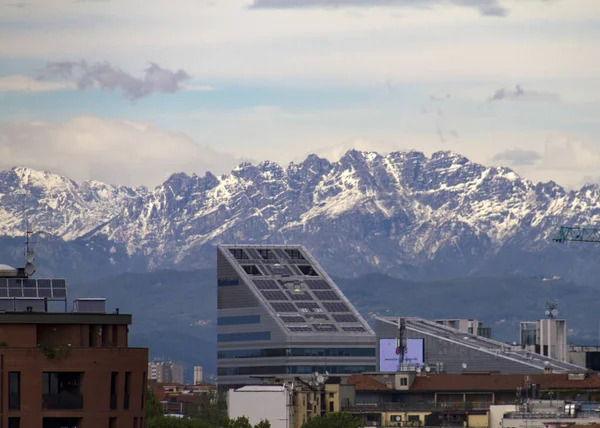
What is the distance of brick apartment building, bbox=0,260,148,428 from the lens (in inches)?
3711

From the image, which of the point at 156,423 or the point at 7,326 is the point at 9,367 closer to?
the point at 7,326

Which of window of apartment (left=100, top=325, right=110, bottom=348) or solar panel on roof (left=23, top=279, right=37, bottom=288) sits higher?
solar panel on roof (left=23, top=279, right=37, bottom=288)

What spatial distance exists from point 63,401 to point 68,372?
1341mm

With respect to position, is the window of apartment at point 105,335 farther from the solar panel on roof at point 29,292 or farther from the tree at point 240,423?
the tree at point 240,423

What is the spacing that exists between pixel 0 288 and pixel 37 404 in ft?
29.2

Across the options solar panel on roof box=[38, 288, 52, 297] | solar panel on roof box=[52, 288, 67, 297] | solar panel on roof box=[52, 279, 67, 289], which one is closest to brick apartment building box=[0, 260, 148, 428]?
solar panel on roof box=[38, 288, 52, 297]

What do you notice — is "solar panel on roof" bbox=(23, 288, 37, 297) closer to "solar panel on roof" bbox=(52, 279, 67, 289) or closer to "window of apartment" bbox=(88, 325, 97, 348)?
"solar panel on roof" bbox=(52, 279, 67, 289)

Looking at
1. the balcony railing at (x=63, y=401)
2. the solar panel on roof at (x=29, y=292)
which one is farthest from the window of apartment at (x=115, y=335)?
the solar panel on roof at (x=29, y=292)

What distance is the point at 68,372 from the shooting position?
95.0 metres

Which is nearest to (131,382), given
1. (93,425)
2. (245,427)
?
(93,425)

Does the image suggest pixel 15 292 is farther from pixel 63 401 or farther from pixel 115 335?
pixel 63 401

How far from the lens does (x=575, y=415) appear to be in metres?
192

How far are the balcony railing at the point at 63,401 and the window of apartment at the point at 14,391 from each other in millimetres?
1185

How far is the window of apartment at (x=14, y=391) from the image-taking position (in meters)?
94.2
